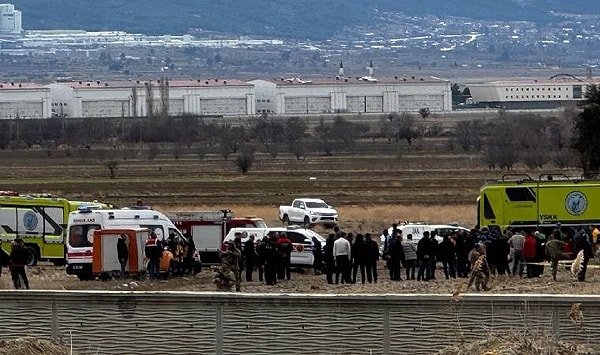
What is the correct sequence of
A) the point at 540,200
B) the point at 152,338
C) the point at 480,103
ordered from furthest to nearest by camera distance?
1. the point at 480,103
2. the point at 540,200
3. the point at 152,338

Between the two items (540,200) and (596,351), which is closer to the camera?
(596,351)

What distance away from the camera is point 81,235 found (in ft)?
85.7

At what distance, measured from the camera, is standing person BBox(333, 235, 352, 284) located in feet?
80.1

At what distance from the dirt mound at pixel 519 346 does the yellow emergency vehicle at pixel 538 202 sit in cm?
2037

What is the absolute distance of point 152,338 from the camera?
11727 millimetres

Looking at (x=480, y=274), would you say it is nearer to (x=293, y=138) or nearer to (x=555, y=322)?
(x=555, y=322)

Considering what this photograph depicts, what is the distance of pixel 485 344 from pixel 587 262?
13668 millimetres

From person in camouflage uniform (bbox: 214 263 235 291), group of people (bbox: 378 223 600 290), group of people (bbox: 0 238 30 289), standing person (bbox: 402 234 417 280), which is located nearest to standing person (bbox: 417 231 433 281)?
group of people (bbox: 378 223 600 290)

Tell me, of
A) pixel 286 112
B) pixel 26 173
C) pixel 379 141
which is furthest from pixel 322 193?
pixel 286 112

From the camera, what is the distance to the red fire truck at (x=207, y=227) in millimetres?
29172

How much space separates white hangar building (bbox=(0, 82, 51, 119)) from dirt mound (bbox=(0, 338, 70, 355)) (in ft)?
447

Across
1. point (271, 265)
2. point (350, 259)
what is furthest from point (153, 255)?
point (350, 259)

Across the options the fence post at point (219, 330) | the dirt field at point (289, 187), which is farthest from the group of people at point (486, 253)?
the fence post at point (219, 330)

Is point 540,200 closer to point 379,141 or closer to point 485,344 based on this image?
point 485,344
